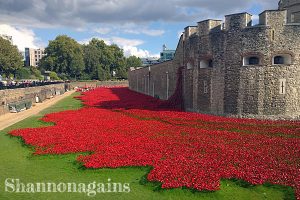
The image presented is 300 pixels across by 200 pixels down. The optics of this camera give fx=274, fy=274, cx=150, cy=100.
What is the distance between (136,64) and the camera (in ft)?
409

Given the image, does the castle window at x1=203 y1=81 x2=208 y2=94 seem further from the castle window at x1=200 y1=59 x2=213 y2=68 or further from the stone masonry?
the castle window at x1=200 y1=59 x2=213 y2=68

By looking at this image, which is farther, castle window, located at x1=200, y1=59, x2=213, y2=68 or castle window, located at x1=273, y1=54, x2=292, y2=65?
castle window, located at x1=200, y1=59, x2=213, y2=68

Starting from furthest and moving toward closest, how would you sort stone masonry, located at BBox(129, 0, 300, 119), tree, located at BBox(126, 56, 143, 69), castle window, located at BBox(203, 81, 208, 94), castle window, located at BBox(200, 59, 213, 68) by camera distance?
tree, located at BBox(126, 56, 143, 69) < castle window, located at BBox(200, 59, 213, 68) < castle window, located at BBox(203, 81, 208, 94) < stone masonry, located at BBox(129, 0, 300, 119)

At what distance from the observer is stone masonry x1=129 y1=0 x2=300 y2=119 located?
781 inches

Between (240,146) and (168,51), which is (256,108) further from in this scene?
(168,51)

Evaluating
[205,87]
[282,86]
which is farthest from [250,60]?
[205,87]

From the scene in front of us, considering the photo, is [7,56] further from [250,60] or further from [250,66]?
[250,66]

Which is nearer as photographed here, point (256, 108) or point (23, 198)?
point (23, 198)

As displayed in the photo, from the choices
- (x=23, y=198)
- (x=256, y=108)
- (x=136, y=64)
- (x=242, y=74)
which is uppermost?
(x=136, y=64)

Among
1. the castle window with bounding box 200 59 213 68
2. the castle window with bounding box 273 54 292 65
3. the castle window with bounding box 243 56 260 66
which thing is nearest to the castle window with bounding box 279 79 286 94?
the castle window with bounding box 273 54 292 65

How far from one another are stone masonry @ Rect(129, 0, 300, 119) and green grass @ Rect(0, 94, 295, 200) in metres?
12.2

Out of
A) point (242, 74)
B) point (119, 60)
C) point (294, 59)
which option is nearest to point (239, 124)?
point (242, 74)

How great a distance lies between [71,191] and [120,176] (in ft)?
6.58

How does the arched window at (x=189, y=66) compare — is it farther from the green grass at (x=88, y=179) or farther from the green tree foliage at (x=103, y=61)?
the green tree foliage at (x=103, y=61)
